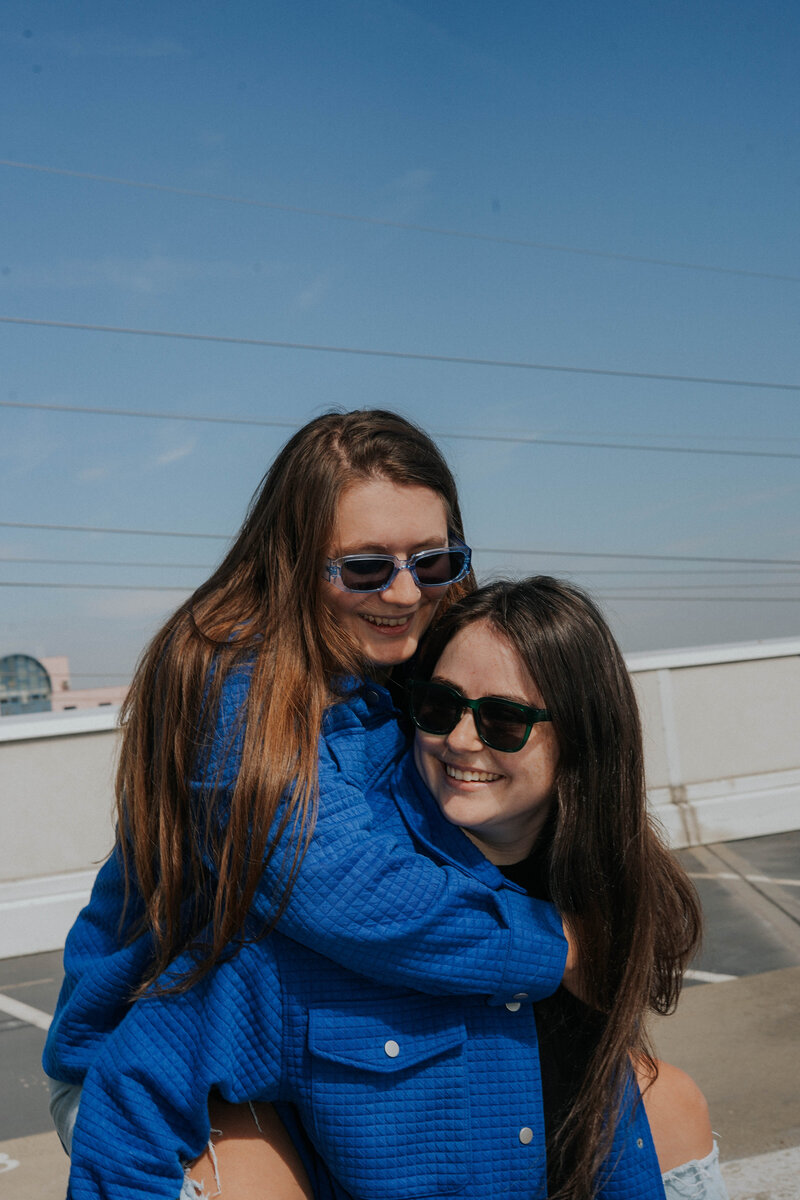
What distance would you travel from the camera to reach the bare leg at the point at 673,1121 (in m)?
1.84

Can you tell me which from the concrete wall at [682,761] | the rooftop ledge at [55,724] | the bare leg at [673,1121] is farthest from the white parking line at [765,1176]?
the rooftop ledge at [55,724]

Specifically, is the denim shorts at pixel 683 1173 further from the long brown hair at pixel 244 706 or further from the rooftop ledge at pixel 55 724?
the rooftop ledge at pixel 55 724

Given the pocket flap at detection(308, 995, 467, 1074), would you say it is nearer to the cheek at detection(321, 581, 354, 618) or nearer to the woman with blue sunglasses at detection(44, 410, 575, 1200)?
the woman with blue sunglasses at detection(44, 410, 575, 1200)

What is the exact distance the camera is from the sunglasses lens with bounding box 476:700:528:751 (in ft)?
5.74

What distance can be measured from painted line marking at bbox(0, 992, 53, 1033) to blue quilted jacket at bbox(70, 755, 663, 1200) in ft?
8.82

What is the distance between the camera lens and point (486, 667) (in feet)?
5.94

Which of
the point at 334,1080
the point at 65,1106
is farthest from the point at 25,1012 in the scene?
the point at 334,1080

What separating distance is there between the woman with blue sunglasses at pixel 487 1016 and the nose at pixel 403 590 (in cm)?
11

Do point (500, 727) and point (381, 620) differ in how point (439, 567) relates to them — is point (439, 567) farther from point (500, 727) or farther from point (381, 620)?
point (500, 727)

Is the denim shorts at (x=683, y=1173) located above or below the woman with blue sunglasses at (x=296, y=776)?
below

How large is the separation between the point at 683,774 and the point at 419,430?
424 cm

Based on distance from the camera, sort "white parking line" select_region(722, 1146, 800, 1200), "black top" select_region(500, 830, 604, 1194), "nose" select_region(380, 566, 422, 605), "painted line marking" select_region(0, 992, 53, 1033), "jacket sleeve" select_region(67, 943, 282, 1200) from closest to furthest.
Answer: "jacket sleeve" select_region(67, 943, 282, 1200)
"black top" select_region(500, 830, 604, 1194)
"nose" select_region(380, 566, 422, 605)
"white parking line" select_region(722, 1146, 800, 1200)
"painted line marking" select_region(0, 992, 53, 1033)

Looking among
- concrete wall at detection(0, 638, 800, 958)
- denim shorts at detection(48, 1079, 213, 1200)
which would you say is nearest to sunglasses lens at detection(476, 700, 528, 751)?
denim shorts at detection(48, 1079, 213, 1200)

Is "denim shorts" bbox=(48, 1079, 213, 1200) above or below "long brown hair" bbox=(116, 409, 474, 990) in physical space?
below
